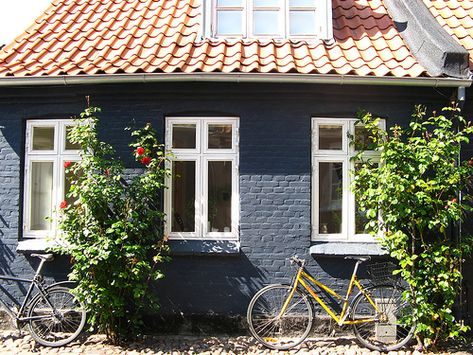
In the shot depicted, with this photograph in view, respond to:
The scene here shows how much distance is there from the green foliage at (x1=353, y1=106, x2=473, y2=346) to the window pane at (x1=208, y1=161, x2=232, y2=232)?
5.62ft

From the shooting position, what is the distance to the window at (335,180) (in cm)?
579

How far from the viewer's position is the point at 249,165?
575 cm

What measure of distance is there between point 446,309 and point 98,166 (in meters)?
4.53

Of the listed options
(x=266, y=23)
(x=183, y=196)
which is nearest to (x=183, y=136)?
(x=183, y=196)

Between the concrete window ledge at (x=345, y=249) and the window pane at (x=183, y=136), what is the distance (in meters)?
2.19

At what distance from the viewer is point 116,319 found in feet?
17.5

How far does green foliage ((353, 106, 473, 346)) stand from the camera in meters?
5.03

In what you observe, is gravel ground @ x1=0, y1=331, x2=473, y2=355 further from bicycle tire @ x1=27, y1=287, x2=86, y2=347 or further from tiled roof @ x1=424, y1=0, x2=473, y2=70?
tiled roof @ x1=424, y1=0, x2=473, y2=70

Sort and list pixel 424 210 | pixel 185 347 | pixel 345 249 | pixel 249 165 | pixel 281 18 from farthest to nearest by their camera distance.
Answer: pixel 281 18 → pixel 249 165 → pixel 345 249 → pixel 185 347 → pixel 424 210

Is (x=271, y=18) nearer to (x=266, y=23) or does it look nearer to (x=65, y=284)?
(x=266, y=23)

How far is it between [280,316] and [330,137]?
250 cm

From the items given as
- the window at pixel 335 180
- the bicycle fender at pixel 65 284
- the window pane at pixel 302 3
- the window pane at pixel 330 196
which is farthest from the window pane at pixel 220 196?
the window pane at pixel 302 3

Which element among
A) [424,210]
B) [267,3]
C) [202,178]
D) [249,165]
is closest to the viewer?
[424,210]

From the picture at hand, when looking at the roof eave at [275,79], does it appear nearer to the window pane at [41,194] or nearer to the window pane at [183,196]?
the window pane at [183,196]
